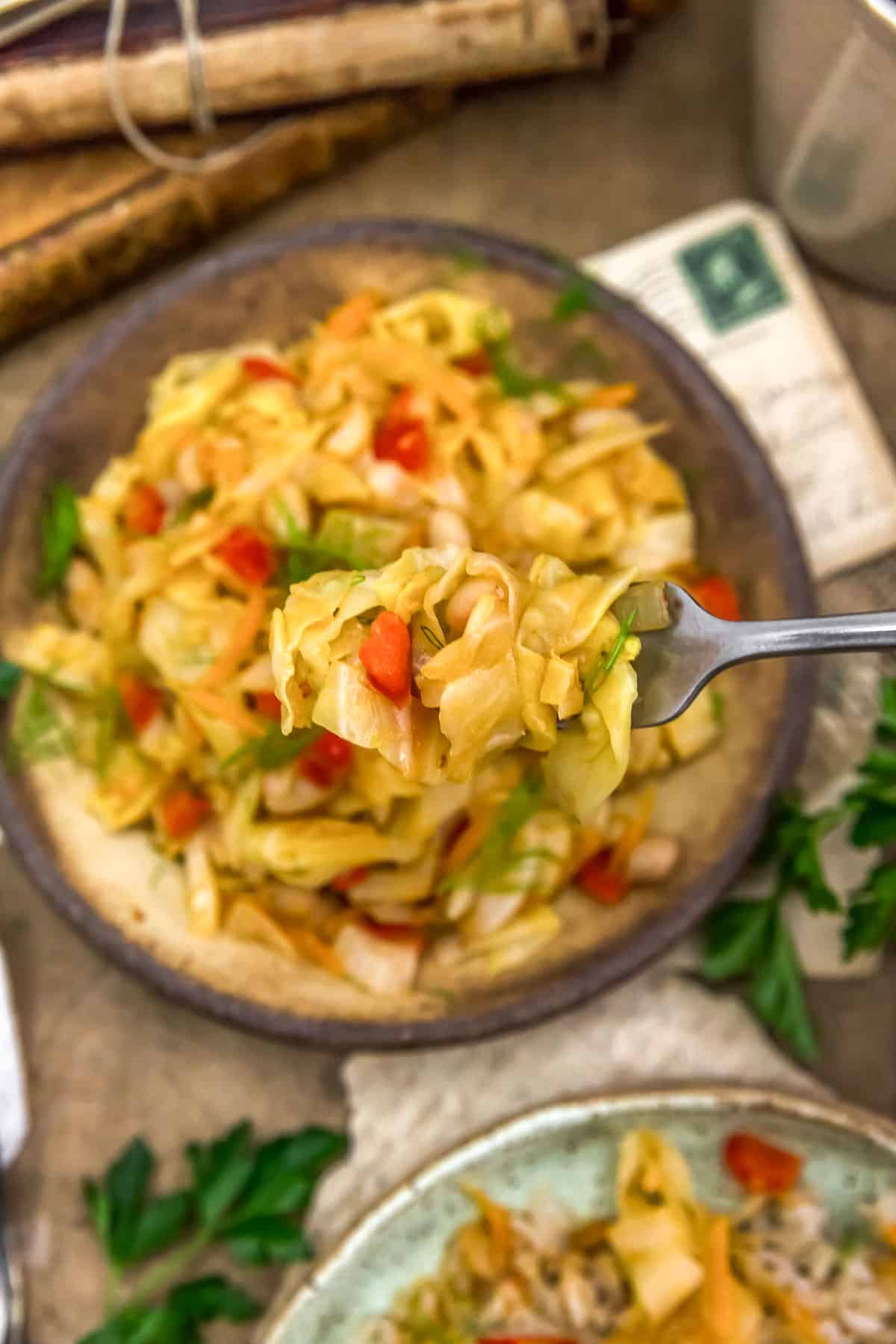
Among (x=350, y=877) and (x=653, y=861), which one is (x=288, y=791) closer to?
(x=350, y=877)

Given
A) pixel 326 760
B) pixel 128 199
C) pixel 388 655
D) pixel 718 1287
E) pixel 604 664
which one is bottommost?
pixel 718 1287

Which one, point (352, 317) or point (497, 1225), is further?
point (352, 317)

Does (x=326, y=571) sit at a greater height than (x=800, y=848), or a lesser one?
greater

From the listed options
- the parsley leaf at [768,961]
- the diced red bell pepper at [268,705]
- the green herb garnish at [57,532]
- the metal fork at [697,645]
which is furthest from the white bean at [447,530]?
the parsley leaf at [768,961]

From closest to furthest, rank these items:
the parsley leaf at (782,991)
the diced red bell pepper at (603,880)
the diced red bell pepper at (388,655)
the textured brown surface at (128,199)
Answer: the diced red bell pepper at (388,655), the diced red bell pepper at (603,880), the parsley leaf at (782,991), the textured brown surface at (128,199)

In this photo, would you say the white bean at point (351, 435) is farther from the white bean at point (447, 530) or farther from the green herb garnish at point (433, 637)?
the green herb garnish at point (433, 637)

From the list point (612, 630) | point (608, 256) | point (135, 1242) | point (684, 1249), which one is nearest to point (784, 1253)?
point (684, 1249)

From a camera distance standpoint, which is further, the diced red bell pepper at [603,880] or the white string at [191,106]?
the white string at [191,106]

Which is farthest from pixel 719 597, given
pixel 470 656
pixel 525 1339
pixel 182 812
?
pixel 525 1339

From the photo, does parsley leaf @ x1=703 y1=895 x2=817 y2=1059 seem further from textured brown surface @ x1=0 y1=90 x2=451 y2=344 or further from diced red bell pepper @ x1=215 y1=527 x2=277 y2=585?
textured brown surface @ x1=0 y1=90 x2=451 y2=344
